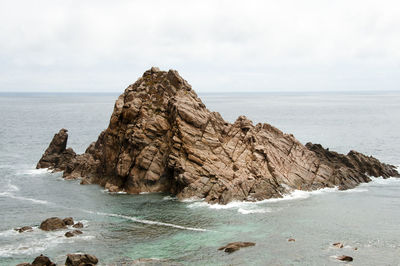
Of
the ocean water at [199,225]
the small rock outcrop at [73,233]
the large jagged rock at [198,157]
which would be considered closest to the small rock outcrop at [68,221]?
the ocean water at [199,225]

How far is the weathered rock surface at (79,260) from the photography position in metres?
44.7

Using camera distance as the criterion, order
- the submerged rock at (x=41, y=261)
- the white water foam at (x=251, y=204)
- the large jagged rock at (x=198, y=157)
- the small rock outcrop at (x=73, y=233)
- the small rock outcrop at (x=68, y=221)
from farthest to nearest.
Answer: the large jagged rock at (x=198, y=157) → the white water foam at (x=251, y=204) → the small rock outcrop at (x=68, y=221) → the small rock outcrop at (x=73, y=233) → the submerged rock at (x=41, y=261)

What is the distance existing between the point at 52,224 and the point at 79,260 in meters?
15.0

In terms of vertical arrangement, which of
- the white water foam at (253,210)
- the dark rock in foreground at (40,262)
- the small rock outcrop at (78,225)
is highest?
the white water foam at (253,210)

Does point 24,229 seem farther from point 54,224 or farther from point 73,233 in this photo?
point 73,233

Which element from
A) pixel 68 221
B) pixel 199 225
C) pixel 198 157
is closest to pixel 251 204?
pixel 199 225

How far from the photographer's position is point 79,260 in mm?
44875

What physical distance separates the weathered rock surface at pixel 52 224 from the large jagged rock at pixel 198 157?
1996cm

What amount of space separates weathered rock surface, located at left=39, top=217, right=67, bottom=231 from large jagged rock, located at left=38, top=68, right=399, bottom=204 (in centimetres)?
1996

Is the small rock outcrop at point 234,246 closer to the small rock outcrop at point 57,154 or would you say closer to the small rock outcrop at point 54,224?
the small rock outcrop at point 54,224

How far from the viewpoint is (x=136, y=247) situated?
51.4 m

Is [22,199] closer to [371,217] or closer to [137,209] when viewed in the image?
[137,209]

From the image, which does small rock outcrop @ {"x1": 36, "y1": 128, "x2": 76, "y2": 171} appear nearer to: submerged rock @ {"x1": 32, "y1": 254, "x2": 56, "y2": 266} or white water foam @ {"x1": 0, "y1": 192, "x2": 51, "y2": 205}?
white water foam @ {"x1": 0, "y1": 192, "x2": 51, "y2": 205}

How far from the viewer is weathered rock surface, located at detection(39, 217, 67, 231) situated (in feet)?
189
